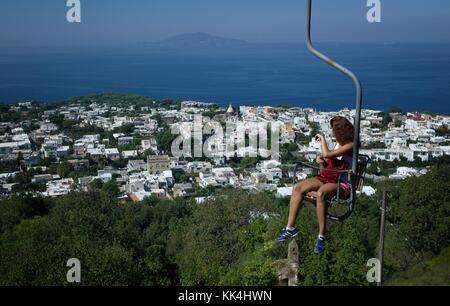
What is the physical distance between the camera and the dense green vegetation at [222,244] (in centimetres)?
566

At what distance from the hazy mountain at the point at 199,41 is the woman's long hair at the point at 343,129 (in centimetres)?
8055

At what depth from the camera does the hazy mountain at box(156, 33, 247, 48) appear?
82688mm

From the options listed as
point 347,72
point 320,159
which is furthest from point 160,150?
point 347,72

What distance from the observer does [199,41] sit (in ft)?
275

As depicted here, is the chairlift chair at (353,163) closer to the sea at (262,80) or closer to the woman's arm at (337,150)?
the woman's arm at (337,150)

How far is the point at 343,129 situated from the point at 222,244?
18.8 feet

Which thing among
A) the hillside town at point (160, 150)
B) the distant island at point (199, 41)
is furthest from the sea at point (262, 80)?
the distant island at point (199, 41)

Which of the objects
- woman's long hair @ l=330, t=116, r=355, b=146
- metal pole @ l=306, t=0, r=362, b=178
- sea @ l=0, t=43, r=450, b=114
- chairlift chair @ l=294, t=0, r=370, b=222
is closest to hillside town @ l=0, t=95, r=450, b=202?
sea @ l=0, t=43, r=450, b=114

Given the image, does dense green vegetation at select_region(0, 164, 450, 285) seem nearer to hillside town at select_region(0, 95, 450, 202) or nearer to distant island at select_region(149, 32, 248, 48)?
hillside town at select_region(0, 95, 450, 202)

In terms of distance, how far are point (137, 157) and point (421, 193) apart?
17.6 metres

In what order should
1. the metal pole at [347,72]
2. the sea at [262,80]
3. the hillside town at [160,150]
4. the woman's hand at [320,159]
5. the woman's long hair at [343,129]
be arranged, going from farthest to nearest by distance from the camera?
the sea at [262,80] → the hillside town at [160,150] → the woman's hand at [320,159] → the woman's long hair at [343,129] → the metal pole at [347,72]

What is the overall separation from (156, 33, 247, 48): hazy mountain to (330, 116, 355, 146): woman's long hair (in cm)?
8055
